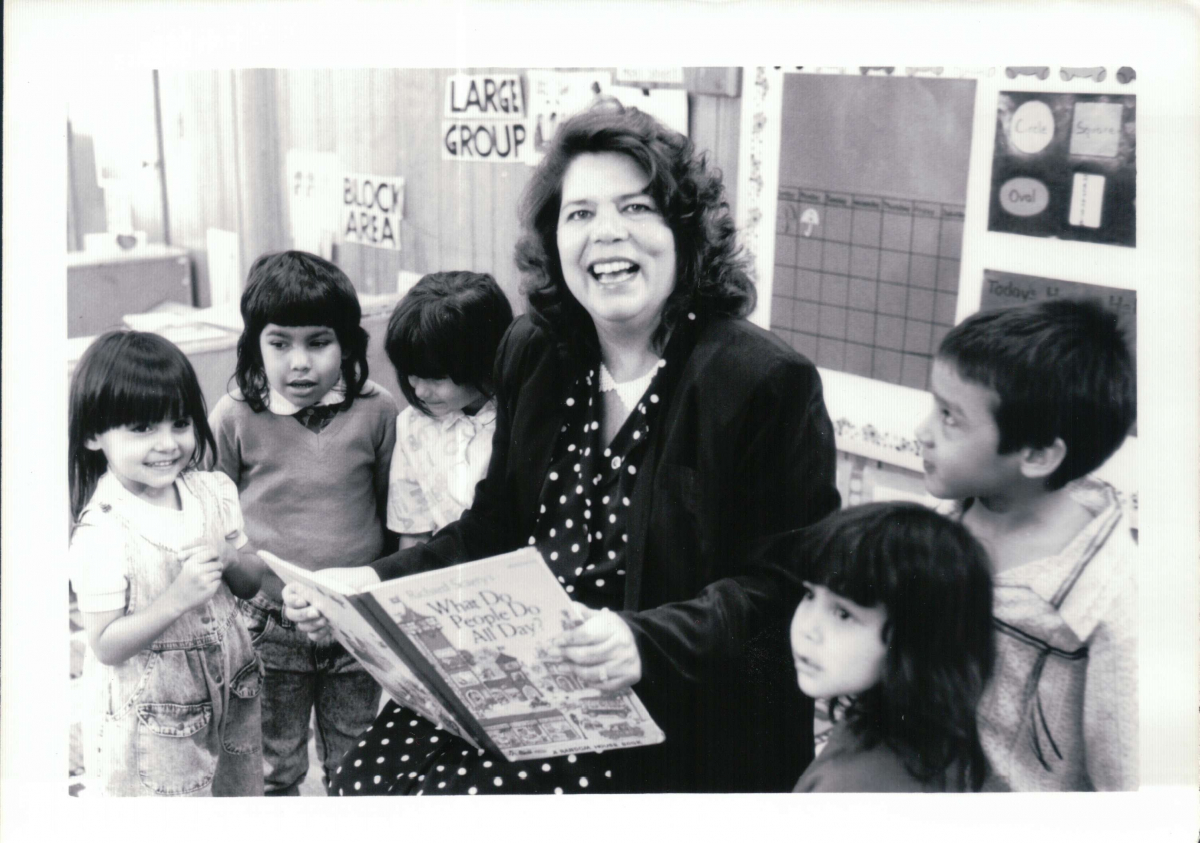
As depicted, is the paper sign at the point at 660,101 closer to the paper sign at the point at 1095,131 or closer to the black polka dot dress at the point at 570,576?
the black polka dot dress at the point at 570,576

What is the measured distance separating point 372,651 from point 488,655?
182mm

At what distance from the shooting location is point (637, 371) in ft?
5.55

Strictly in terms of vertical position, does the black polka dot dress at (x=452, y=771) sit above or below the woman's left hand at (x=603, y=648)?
below

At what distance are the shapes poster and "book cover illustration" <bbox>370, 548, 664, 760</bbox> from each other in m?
0.85

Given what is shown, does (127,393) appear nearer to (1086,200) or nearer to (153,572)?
(153,572)

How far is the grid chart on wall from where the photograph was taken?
169cm

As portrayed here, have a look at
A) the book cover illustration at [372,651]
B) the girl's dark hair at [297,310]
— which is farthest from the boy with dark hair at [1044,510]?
the girl's dark hair at [297,310]

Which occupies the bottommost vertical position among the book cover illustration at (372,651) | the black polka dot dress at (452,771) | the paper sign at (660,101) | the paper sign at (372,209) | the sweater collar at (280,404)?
the black polka dot dress at (452,771)

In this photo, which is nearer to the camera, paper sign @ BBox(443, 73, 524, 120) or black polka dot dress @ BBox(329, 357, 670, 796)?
black polka dot dress @ BBox(329, 357, 670, 796)

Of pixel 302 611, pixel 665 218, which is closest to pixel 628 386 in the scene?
pixel 665 218

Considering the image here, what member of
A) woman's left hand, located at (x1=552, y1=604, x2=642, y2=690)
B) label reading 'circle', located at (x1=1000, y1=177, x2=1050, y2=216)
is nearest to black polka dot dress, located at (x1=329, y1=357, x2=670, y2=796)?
woman's left hand, located at (x1=552, y1=604, x2=642, y2=690)

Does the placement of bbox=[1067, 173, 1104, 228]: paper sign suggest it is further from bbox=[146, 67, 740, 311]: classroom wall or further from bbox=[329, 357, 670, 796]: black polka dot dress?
bbox=[329, 357, 670, 796]: black polka dot dress

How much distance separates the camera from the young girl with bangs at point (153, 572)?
1.76 m

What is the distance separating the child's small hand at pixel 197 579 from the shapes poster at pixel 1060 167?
127 cm
